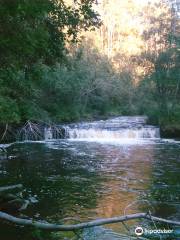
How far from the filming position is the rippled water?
32.3ft

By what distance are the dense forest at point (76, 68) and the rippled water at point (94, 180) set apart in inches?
86.6

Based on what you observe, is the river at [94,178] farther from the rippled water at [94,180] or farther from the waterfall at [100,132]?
the waterfall at [100,132]

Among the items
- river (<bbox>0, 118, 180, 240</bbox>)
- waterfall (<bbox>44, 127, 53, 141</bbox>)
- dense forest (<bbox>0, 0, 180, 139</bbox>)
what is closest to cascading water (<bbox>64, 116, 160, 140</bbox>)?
waterfall (<bbox>44, 127, 53, 141</bbox>)

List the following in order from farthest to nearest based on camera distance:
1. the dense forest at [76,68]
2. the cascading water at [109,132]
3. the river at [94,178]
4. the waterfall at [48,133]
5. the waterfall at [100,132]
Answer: the cascading water at [109,132], the waterfall at [100,132], the waterfall at [48,133], the river at [94,178], the dense forest at [76,68]

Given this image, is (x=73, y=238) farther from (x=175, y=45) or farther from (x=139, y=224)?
(x=175, y=45)

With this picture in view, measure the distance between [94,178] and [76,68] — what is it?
22.3 metres

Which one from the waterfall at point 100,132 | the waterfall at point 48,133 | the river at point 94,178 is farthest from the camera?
the waterfall at point 100,132

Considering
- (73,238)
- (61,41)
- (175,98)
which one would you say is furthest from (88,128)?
(73,238)

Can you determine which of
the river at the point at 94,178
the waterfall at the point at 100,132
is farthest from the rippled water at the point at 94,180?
the waterfall at the point at 100,132

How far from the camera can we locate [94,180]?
44.9ft

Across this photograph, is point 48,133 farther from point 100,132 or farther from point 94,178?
point 94,178

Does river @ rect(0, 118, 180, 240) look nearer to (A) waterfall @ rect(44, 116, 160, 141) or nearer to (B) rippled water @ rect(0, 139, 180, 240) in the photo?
(B) rippled water @ rect(0, 139, 180, 240)

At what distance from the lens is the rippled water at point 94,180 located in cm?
984

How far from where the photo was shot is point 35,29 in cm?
745
